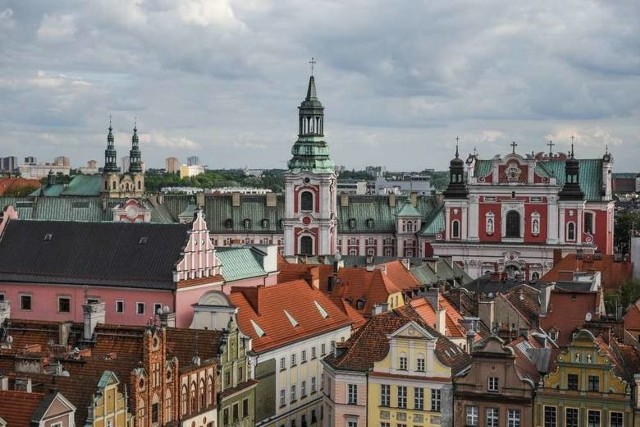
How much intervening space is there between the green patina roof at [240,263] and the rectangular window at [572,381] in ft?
115

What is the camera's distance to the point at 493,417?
58094 mm

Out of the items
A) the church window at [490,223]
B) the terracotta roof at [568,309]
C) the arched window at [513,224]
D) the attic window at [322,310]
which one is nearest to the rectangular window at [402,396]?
the terracotta roof at [568,309]

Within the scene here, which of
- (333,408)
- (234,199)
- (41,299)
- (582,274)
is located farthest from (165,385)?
(234,199)

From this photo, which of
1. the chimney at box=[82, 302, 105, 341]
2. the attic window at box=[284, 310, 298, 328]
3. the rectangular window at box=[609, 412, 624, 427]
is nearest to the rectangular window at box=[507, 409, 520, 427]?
the rectangular window at box=[609, 412, 624, 427]

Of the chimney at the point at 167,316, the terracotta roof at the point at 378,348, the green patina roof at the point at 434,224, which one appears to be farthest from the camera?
the green patina roof at the point at 434,224

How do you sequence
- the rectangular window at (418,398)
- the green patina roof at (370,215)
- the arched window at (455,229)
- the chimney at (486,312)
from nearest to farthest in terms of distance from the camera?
the rectangular window at (418,398)
the chimney at (486,312)
the arched window at (455,229)
the green patina roof at (370,215)

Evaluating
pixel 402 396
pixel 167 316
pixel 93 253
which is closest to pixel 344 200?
pixel 93 253

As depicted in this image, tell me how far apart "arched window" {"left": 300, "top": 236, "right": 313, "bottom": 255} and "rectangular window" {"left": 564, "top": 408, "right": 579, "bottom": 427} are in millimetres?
103723

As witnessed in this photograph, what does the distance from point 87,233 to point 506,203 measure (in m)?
79.3

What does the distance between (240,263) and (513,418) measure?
36.2 m

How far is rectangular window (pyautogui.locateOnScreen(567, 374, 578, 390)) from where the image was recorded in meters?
56.9

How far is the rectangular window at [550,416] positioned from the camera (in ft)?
188

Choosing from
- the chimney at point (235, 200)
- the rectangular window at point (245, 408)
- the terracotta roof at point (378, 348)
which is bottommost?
the rectangular window at point (245, 408)

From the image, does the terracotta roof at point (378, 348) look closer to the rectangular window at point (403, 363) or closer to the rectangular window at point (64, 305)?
the rectangular window at point (403, 363)
